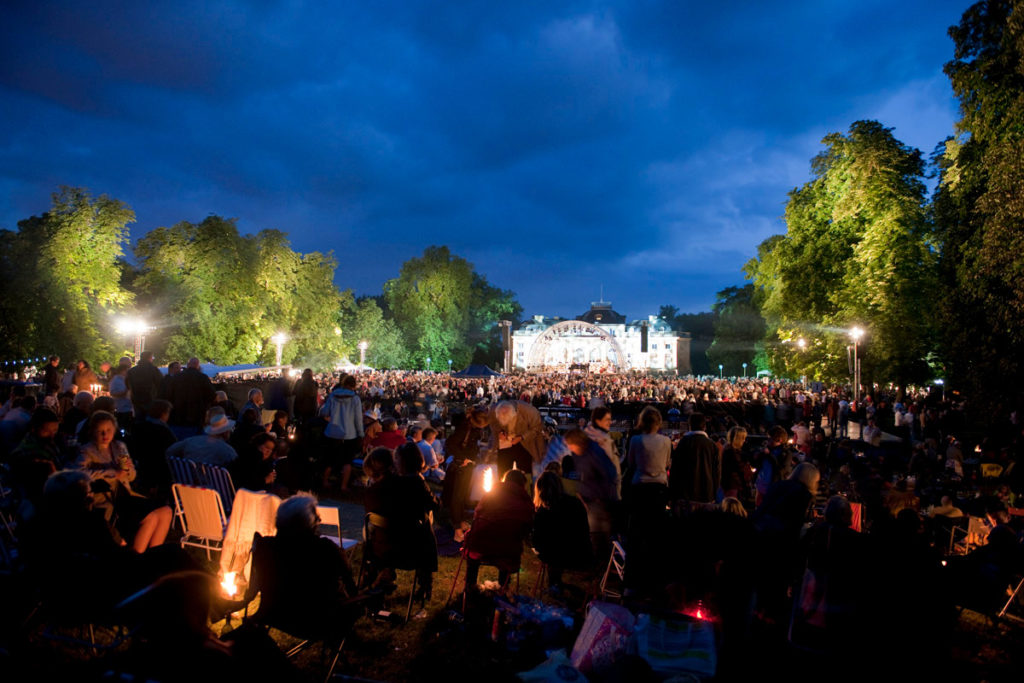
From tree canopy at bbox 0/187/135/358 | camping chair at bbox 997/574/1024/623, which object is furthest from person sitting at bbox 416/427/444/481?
tree canopy at bbox 0/187/135/358

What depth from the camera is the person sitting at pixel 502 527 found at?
4.04 metres

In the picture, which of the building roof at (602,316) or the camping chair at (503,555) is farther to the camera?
the building roof at (602,316)

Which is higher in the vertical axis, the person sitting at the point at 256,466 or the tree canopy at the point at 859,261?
the tree canopy at the point at 859,261

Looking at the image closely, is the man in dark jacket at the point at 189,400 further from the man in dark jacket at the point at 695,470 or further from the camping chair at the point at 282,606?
the man in dark jacket at the point at 695,470

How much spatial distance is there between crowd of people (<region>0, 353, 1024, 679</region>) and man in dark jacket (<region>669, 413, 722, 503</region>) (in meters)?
0.01

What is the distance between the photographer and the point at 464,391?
22.6 metres

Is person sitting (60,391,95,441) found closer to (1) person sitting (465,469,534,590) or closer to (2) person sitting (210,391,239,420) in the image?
(2) person sitting (210,391,239,420)

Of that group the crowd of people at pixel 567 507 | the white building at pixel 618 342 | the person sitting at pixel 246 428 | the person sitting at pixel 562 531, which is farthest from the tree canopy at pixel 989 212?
the white building at pixel 618 342

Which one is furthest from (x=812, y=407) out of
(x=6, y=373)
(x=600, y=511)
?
(x=6, y=373)

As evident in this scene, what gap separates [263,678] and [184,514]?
2.90m

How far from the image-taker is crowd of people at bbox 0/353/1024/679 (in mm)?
3100

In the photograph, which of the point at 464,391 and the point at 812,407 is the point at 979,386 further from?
the point at 464,391

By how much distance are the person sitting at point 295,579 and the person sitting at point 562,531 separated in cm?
169

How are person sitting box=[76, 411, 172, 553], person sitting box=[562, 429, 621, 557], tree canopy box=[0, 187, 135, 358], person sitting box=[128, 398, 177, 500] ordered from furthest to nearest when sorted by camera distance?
tree canopy box=[0, 187, 135, 358], person sitting box=[128, 398, 177, 500], person sitting box=[562, 429, 621, 557], person sitting box=[76, 411, 172, 553]
